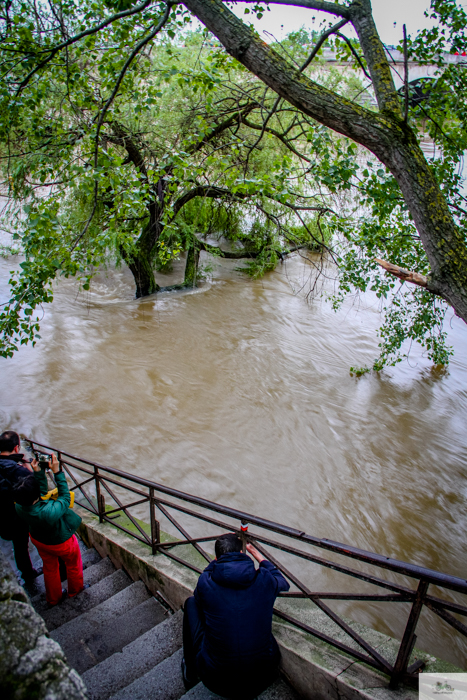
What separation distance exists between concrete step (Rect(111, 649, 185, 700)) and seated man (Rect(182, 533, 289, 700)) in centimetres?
30

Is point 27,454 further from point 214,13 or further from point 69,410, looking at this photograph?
point 214,13

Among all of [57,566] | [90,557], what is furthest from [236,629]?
[90,557]

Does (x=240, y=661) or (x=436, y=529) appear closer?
(x=240, y=661)

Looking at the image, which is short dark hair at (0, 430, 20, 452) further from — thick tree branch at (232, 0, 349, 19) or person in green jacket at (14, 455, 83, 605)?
thick tree branch at (232, 0, 349, 19)

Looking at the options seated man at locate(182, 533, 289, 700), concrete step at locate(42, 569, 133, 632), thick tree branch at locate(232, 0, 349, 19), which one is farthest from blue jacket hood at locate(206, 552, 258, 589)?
thick tree branch at locate(232, 0, 349, 19)

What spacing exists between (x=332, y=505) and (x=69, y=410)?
5.00 metres

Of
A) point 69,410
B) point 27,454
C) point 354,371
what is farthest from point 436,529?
point 69,410

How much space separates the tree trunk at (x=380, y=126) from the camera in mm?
2561

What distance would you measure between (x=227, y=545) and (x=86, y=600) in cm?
187

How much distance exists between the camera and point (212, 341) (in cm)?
1062

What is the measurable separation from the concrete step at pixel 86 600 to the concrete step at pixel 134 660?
0.80m

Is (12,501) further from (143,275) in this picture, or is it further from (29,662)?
(143,275)

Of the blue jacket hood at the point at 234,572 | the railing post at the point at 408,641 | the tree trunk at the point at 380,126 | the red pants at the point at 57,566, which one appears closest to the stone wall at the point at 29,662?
the blue jacket hood at the point at 234,572

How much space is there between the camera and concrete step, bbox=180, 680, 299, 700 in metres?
2.11
